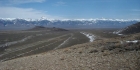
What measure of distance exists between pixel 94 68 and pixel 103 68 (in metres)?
0.84

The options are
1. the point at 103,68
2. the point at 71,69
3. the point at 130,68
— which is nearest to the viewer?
the point at 130,68

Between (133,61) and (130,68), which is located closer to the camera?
(130,68)

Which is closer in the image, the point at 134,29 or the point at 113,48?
the point at 113,48

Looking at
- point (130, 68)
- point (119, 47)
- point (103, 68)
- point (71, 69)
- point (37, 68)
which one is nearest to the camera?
point (130, 68)

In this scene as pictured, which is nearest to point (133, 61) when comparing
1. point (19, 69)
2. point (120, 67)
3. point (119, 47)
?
point (120, 67)

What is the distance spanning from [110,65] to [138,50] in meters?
6.40

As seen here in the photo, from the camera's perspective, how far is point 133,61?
16.6 meters

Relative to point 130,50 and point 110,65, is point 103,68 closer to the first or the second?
point 110,65

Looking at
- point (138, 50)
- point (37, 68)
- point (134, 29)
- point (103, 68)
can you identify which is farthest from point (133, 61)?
point (134, 29)

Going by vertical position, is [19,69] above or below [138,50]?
below

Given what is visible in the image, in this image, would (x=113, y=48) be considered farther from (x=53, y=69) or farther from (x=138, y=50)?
(x=53, y=69)

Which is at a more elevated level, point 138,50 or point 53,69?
point 138,50

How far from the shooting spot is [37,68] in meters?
19.2

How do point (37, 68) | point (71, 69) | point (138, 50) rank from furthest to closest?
point (138, 50) → point (37, 68) → point (71, 69)
